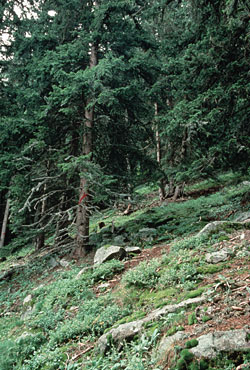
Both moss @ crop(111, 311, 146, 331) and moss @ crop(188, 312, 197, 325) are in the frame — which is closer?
moss @ crop(188, 312, 197, 325)

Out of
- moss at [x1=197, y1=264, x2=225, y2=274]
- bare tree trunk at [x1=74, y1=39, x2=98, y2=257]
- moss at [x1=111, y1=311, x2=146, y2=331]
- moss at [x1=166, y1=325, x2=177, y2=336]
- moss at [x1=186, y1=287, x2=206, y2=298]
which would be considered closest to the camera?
moss at [x1=166, y1=325, x2=177, y2=336]

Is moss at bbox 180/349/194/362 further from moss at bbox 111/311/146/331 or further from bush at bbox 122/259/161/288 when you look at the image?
bush at bbox 122/259/161/288

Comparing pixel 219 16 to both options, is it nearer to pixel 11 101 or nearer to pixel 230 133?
pixel 230 133

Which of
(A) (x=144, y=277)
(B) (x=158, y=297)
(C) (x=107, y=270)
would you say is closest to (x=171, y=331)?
(B) (x=158, y=297)

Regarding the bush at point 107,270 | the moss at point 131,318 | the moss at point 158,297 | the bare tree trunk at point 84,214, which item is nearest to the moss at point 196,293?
the moss at point 158,297

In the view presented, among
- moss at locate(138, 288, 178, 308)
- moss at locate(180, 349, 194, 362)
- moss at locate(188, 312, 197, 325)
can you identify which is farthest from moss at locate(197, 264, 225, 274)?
moss at locate(180, 349, 194, 362)

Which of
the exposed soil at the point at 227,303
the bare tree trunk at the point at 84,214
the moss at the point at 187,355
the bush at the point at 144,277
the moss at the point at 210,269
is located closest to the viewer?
the moss at the point at 187,355

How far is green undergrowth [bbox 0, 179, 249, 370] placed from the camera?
11.6ft

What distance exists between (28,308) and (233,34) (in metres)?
9.12

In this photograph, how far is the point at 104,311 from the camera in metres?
5.00

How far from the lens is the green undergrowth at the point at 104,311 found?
3530 millimetres

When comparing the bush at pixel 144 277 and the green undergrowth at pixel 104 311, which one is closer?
the green undergrowth at pixel 104 311

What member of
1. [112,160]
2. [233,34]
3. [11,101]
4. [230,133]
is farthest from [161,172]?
[11,101]

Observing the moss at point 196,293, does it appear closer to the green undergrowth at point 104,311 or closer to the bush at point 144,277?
the green undergrowth at point 104,311
